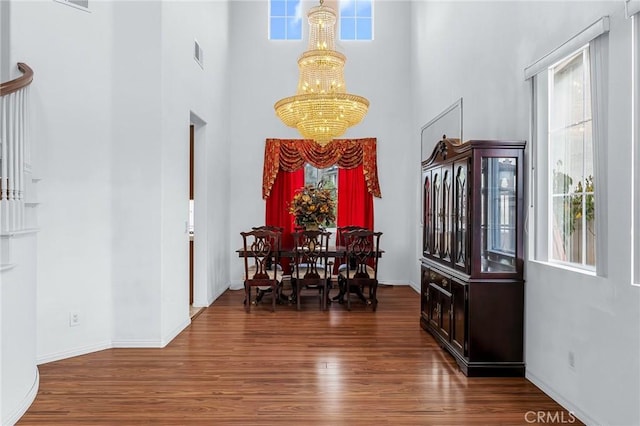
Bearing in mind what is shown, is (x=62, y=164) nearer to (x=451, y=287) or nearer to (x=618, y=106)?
(x=451, y=287)

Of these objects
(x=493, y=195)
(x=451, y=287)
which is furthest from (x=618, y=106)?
(x=451, y=287)

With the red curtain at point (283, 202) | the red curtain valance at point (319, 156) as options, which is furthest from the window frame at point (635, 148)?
the red curtain at point (283, 202)

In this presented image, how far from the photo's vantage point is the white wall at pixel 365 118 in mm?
7492

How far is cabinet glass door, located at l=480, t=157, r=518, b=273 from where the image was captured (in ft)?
11.1

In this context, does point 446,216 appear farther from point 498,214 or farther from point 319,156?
point 319,156

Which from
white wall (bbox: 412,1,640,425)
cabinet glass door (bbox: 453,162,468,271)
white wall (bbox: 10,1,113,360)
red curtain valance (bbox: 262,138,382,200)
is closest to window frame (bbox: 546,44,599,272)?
white wall (bbox: 412,1,640,425)

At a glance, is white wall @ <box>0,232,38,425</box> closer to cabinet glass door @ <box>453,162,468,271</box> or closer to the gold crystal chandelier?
the gold crystal chandelier

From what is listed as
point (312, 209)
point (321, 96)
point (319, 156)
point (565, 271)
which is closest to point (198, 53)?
point (321, 96)

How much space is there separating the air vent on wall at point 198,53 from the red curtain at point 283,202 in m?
2.57

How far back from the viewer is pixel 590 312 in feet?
8.46

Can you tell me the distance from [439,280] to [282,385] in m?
1.91

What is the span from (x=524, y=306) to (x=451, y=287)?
0.63 metres
